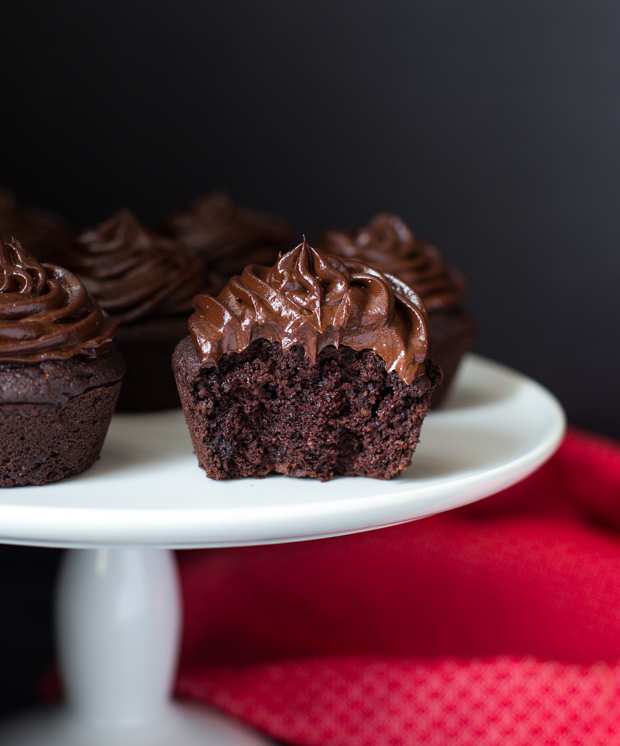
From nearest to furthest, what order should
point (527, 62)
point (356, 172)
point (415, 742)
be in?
point (415, 742) < point (527, 62) < point (356, 172)

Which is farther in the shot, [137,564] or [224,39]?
[224,39]

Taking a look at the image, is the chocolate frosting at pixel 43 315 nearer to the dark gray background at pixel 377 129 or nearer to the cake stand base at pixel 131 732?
the cake stand base at pixel 131 732

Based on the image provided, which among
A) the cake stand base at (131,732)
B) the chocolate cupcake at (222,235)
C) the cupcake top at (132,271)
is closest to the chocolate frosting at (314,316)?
the cupcake top at (132,271)

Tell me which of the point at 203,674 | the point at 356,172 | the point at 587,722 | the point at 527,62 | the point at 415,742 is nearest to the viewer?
the point at 587,722

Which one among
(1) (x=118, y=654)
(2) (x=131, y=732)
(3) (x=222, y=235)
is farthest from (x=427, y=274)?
(2) (x=131, y=732)

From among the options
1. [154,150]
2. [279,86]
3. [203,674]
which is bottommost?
[203,674]

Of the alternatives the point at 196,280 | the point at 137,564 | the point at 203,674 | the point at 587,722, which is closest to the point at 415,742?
the point at 587,722

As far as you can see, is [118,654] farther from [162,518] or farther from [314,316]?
[314,316]

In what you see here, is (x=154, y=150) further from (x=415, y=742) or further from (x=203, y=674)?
(x=415, y=742)
